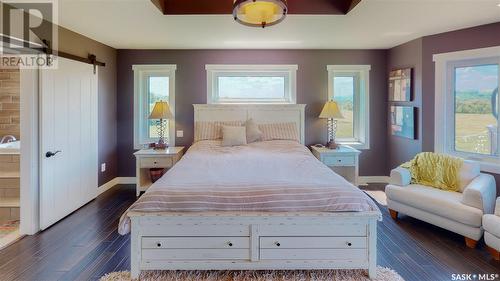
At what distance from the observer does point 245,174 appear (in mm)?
2734

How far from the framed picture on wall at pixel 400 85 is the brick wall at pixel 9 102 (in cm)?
603

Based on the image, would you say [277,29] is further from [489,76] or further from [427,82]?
[489,76]

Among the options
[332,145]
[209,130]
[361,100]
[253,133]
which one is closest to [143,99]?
[209,130]

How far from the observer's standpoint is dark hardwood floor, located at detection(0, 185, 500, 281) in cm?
242

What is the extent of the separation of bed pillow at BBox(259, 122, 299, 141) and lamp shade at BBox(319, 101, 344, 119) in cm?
51

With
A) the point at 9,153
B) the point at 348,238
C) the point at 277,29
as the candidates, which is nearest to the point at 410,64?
the point at 277,29

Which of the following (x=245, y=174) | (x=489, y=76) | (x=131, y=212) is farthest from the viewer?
(x=489, y=76)

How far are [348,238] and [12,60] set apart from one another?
A: 15.6 feet

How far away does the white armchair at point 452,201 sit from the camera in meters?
2.79

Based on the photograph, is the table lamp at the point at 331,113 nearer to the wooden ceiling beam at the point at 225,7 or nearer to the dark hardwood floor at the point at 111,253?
the dark hardwood floor at the point at 111,253

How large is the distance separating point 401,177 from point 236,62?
3.05m

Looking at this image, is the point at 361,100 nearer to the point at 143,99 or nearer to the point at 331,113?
the point at 331,113

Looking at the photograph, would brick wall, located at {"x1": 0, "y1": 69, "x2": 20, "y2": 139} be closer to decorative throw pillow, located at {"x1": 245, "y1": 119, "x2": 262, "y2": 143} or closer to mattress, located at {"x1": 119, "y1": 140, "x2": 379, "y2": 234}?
mattress, located at {"x1": 119, "y1": 140, "x2": 379, "y2": 234}

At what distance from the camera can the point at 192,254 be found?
7.48 ft
